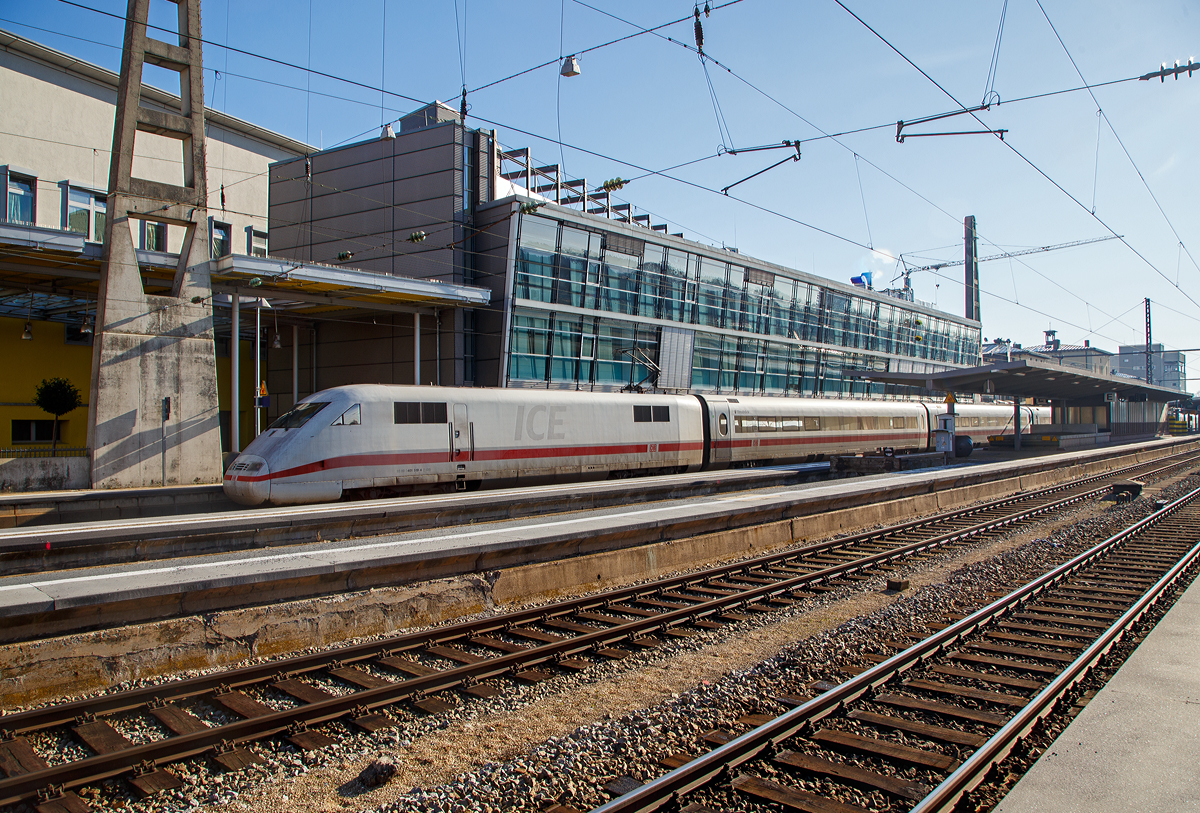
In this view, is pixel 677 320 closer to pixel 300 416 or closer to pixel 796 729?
pixel 300 416

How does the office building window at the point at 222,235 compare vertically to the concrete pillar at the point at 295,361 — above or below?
above

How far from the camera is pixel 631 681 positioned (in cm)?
805

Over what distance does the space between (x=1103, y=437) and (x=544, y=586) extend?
2184 inches

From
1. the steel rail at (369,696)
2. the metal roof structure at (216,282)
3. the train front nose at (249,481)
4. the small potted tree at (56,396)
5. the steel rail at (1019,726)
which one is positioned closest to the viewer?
the steel rail at (1019,726)

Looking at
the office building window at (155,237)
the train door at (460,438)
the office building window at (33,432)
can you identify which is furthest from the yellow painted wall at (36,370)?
the train door at (460,438)

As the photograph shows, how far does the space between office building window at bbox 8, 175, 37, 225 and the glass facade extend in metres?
21.1

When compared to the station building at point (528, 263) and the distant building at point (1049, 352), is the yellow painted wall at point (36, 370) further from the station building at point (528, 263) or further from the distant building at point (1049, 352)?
the distant building at point (1049, 352)

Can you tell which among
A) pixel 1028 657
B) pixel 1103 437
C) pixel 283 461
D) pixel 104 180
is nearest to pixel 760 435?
pixel 283 461

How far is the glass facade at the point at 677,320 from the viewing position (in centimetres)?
3416

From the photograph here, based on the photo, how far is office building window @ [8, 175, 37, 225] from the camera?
107ft

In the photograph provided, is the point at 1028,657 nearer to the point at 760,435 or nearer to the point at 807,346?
the point at 760,435

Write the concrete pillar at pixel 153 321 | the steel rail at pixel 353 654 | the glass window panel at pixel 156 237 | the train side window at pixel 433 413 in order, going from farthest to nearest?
1. the glass window panel at pixel 156 237
2. the concrete pillar at pixel 153 321
3. the train side window at pixel 433 413
4. the steel rail at pixel 353 654

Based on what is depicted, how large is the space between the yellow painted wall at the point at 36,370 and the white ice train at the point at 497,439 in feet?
64.5

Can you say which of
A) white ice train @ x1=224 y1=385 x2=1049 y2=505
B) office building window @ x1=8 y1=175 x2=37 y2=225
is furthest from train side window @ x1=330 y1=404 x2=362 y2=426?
office building window @ x1=8 y1=175 x2=37 y2=225
